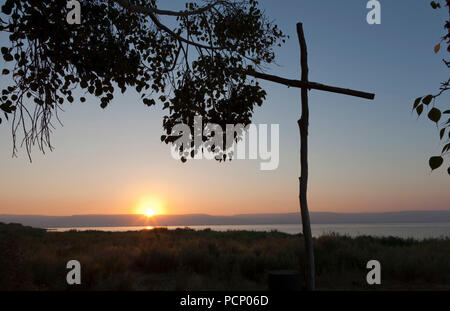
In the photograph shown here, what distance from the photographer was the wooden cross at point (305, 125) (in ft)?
17.7

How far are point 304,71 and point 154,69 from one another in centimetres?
321

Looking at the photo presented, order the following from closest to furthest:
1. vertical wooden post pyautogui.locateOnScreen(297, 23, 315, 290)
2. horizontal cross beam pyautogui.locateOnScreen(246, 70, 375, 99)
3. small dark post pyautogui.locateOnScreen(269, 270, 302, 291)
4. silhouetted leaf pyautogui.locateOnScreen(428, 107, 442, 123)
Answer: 1. silhouetted leaf pyautogui.locateOnScreen(428, 107, 442, 123)
2. small dark post pyautogui.locateOnScreen(269, 270, 302, 291)
3. vertical wooden post pyautogui.locateOnScreen(297, 23, 315, 290)
4. horizontal cross beam pyautogui.locateOnScreen(246, 70, 375, 99)

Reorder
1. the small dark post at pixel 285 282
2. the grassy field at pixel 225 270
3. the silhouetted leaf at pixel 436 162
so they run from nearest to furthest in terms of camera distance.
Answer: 1. the silhouetted leaf at pixel 436 162
2. the small dark post at pixel 285 282
3. the grassy field at pixel 225 270

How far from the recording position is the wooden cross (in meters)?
5.40

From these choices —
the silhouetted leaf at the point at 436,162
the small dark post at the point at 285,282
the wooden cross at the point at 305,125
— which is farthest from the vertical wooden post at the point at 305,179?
the silhouetted leaf at the point at 436,162

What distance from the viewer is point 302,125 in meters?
5.65

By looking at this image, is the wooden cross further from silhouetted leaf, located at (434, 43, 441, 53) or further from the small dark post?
silhouetted leaf, located at (434, 43, 441, 53)

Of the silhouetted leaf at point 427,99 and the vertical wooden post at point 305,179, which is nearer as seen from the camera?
the silhouetted leaf at point 427,99

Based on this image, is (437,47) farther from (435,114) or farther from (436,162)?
(436,162)

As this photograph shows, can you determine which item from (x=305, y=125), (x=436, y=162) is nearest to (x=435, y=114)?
(x=436, y=162)

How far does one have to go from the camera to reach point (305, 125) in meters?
5.63

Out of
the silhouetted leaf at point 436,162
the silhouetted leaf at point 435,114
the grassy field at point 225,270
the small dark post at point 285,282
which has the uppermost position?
the silhouetted leaf at point 435,114

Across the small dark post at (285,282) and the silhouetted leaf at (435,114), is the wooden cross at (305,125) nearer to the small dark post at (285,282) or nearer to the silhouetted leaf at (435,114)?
the small dark post at (285,282)

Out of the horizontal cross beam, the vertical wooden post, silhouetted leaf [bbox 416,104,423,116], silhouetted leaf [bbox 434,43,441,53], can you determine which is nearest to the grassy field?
the vertical wooden post
